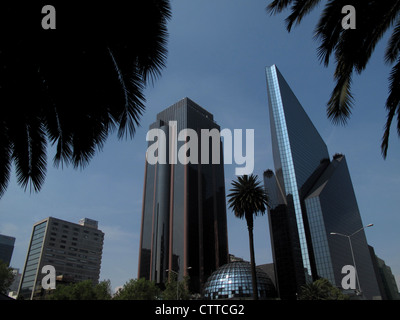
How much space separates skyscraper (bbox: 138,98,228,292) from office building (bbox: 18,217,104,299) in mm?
41487

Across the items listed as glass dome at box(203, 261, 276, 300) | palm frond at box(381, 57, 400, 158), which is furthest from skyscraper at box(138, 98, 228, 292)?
palm frond at box(381, 57, 400, 158)

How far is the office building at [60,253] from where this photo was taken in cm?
14400

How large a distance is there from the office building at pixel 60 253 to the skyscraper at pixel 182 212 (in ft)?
136

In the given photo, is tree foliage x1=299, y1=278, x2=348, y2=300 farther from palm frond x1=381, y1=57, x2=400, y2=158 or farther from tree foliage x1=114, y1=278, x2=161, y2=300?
palm frond x1=381, y1=57, x2=400, y2=158

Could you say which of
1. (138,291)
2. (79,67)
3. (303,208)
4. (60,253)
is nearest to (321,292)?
(138,291)

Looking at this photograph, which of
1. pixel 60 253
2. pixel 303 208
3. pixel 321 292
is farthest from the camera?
pixel 60 253

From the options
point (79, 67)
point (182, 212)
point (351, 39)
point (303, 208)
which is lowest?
point (79, 67)

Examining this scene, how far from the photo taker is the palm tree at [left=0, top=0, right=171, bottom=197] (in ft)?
15.4

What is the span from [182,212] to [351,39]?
436 ft

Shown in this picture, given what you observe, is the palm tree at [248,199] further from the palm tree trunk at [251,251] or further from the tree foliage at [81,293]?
the tree foliage at [81,293]

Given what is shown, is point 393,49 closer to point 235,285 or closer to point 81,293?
point 81,293

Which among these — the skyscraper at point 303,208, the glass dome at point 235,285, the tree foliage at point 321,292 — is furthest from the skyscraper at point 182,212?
the tree foliage at point 321,292

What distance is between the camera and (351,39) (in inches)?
287
